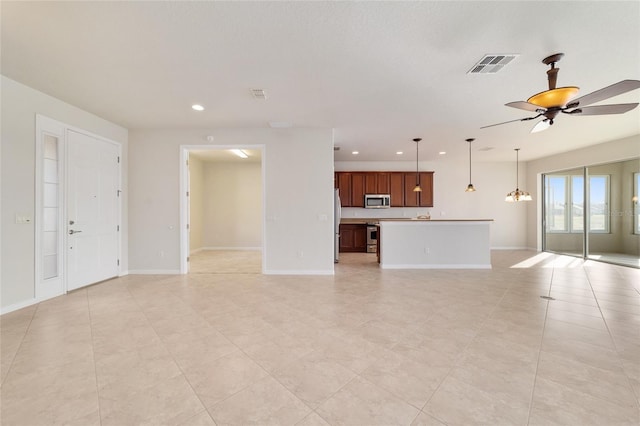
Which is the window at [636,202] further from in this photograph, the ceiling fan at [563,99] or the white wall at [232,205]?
the white wall at [232,205]

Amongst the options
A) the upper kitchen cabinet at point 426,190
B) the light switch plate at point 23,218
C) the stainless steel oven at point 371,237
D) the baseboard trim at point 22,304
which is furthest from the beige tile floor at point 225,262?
the upper kitchen cabinet at point 426,190

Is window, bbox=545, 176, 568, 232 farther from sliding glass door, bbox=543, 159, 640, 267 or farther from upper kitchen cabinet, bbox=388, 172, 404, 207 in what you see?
upper kitchen cabinet, bbox=388, 172, 404, 207

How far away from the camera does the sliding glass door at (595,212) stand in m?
6.28

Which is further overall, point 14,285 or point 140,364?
point 14,285

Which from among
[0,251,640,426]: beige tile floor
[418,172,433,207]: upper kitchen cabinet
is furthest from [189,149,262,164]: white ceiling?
[418,172,433,207]: upper kitchen cabinet

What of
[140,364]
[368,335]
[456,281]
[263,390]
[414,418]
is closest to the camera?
[414,418]

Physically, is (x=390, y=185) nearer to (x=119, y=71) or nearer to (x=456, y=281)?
(x=456, y=281)

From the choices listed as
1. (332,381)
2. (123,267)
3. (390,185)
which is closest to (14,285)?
(123,267)

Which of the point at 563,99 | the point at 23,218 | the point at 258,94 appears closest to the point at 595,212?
the point at 563,99

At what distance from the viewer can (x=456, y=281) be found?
4805 mm

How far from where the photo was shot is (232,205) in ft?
28.8

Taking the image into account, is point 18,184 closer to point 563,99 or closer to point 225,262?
point 225,262

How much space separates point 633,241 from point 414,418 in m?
8.31

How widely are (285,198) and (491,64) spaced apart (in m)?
3.68
